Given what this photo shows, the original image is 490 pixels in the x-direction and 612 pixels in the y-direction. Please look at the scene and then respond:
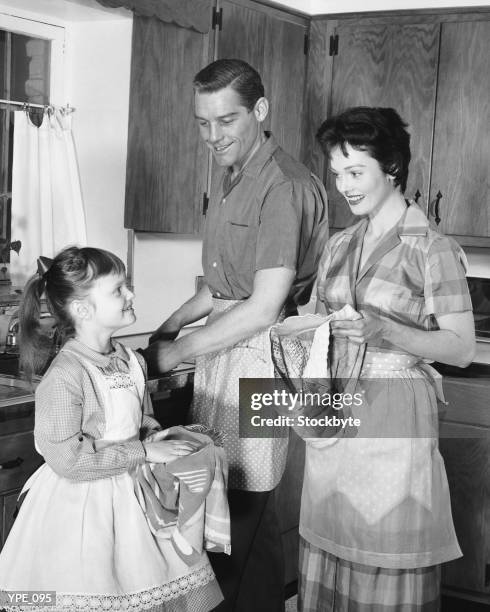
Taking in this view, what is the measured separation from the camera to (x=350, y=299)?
2.26m

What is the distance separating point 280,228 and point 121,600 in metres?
0.96

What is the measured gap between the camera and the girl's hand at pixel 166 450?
2055mm

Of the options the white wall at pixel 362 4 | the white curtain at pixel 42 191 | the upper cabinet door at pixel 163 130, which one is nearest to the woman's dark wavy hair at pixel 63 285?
the white curtain at pixel 42 191

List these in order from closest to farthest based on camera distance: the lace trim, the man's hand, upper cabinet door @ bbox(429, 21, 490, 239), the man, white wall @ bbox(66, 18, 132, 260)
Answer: the lace trim, the man, the man's hand, white wall @ bbox(66, 18, 132, 260), upper cabinet door @ bbox(429, 21, 490, 239)

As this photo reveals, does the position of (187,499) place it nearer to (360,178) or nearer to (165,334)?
(165,334)

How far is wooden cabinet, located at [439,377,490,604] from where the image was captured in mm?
3389

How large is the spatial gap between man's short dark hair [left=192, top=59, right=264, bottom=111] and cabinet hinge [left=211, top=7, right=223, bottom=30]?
43.5 inches

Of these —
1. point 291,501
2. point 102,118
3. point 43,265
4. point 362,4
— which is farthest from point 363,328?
point 362,4

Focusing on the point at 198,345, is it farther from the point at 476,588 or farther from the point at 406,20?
the point at 406,20

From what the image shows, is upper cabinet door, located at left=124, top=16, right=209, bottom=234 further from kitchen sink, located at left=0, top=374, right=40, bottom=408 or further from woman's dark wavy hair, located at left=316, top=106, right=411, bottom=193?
woman's dark wavy hair, located at left=316, top=106, right=411, bottom=193

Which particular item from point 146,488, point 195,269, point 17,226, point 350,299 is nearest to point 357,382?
point 350,299

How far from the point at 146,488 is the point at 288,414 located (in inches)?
19.4

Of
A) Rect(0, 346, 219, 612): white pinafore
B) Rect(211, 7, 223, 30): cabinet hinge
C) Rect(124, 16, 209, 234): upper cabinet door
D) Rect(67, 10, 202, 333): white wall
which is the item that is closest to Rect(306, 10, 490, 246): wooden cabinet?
Rect(211, 7, 223, 30): cabinet hinge

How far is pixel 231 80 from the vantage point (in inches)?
93.0
